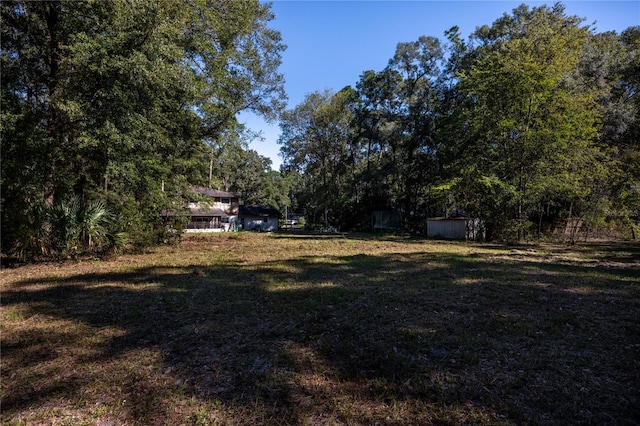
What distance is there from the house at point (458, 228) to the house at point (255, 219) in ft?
82.4

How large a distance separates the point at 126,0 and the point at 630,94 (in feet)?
109

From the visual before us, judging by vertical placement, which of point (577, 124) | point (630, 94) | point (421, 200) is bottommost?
point (421, 200)

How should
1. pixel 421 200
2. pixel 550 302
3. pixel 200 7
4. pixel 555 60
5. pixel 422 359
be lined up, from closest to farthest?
1. pixel 422 359
2. pixel 550 302
3. pixel 200 7
4. pixel 555 60
5. pixel 421 200

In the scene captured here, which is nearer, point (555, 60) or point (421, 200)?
point (555, 60)

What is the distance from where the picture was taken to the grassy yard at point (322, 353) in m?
2.82

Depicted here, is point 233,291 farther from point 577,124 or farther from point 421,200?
point 421,200

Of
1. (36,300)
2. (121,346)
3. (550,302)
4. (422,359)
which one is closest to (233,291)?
(121,346)

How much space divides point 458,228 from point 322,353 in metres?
25.4

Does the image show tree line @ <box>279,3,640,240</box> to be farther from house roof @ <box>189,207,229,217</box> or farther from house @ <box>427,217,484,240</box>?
house roof @ <box>189,207,229,217</box>

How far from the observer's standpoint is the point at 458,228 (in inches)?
1043

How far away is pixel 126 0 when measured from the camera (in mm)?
9422

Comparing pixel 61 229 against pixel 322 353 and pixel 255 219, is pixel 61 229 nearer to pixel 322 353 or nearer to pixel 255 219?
pixel 322 353

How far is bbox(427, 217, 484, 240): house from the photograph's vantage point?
25.0m

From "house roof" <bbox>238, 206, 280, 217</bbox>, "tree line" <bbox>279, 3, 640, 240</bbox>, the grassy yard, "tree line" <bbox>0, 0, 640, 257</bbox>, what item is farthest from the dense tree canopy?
"house roof" <bbox>238, 206, 280, 217</bbox>
